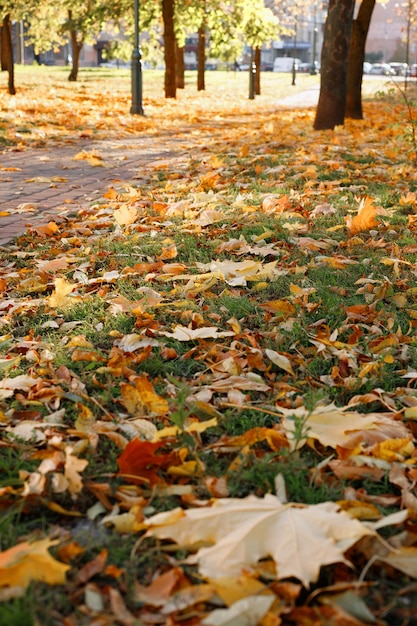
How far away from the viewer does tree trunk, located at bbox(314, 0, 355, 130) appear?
40.0 ft

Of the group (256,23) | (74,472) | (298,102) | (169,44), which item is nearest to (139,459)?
(74,472)

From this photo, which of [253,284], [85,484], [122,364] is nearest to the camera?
[85,484]

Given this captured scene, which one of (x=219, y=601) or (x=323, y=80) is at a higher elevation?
(x=323, y=80)

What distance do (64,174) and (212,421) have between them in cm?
687

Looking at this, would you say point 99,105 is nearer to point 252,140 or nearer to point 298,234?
point 252,140

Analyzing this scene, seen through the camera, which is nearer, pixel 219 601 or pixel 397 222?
pixel 219 601

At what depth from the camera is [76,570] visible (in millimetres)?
1850

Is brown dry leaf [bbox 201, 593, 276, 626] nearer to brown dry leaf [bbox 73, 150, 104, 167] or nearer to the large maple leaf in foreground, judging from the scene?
the large maple leaf in foreground

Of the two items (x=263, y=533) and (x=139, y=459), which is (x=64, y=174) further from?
(x=263, y=533)

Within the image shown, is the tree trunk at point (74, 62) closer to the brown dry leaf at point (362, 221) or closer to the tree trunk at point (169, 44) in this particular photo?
the tree trunk at point (169, 44)

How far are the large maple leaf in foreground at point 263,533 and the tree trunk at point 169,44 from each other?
67.0ft

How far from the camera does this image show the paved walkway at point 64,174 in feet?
21.1

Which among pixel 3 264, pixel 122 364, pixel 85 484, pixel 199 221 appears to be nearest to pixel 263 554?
pixel 85 484

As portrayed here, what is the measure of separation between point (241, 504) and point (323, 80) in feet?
38.9
